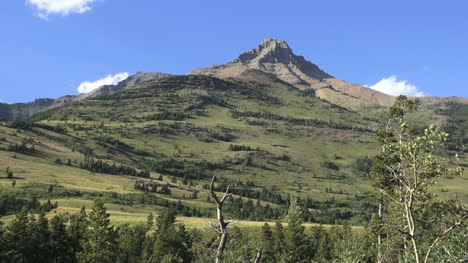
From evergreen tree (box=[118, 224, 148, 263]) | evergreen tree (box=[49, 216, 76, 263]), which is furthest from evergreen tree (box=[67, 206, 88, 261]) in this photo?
evergreen tree (box=[118, 224, 148, 263])

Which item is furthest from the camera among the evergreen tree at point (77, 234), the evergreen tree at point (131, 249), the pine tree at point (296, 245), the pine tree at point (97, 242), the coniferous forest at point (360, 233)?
the pine tree at point (296, 245)

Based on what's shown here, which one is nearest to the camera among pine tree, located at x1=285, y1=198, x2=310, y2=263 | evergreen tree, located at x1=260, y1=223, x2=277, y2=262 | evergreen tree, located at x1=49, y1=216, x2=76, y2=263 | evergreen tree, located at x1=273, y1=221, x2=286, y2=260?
evergreen tree, located at x1=49, y1=216, x2=76, y2=263

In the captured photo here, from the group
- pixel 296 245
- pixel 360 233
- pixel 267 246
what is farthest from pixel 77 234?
pixel 360 233

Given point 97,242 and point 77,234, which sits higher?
point 97,242

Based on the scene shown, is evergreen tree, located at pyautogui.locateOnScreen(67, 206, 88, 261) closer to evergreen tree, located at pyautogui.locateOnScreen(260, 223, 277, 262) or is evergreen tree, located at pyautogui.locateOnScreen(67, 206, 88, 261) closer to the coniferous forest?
the coniferous forest

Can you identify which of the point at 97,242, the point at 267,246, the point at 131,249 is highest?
→ the point at 97,242

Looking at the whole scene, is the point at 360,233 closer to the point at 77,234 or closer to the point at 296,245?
the point at 296,245

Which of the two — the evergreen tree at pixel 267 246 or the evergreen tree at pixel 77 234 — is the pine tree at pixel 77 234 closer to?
the evergreen tree at pixel 77 234

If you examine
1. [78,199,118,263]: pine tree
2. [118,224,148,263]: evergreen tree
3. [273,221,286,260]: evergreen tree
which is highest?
[78,199,118,263]: pine tree

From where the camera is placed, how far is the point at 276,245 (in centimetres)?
12688

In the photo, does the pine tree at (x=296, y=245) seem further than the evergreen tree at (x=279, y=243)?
No

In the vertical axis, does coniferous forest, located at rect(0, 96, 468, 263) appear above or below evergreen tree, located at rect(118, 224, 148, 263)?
above

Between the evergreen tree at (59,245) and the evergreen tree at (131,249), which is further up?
the evergreen tree at (59,245)

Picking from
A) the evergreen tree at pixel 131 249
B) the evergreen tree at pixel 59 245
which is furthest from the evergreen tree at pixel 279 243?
the evergreen tree at pixel 59 245
